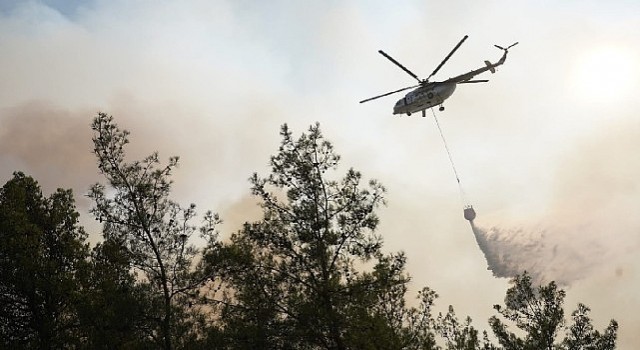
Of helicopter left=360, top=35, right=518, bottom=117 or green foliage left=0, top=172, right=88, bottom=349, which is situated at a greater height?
helicopter left=360, top=35, right=518, bottom=117

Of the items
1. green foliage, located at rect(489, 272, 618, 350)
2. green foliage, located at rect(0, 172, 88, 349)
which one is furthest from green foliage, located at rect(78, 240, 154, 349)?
green foliage, located at rect(489, 272, 618, 350)

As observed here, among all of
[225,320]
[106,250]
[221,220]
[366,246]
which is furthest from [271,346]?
[106,250]

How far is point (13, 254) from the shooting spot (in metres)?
18.5

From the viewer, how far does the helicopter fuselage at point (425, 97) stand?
4081 centimetres

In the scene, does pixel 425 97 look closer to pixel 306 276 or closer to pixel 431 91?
pixel 431 91

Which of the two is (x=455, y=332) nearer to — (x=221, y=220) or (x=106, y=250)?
(x=221, y=220)

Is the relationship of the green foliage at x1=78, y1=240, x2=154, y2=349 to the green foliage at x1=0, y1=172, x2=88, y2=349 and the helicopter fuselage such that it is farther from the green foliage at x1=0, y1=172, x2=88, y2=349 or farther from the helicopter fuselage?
the helicopter fuselage

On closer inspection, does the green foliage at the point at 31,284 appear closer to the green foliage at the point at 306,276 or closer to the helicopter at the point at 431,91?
the green foliage at the point at 306,276

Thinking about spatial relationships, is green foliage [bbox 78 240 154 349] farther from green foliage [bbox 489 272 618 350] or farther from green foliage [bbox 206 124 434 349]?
green foliage [bbox 489 272 618 350]

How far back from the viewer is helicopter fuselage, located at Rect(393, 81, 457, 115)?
40.8 metres

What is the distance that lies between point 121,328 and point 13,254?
451 centimetres

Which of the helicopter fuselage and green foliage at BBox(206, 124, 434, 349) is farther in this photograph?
the helicopter fuselage

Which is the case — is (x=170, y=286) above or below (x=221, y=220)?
below

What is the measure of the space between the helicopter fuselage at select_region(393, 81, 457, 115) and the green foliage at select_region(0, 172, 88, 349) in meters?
29.1
